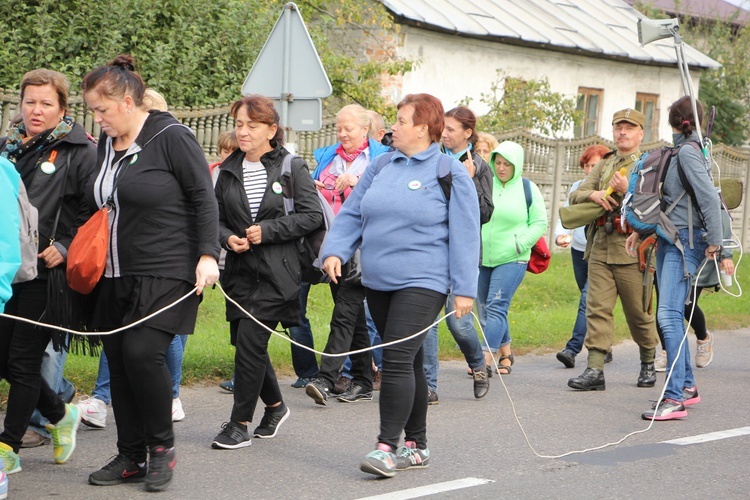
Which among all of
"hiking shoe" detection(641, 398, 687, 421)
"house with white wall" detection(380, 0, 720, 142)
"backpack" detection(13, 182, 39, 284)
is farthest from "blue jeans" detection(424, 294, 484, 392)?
"house with white wall" detection(380, 0, 720, 142)

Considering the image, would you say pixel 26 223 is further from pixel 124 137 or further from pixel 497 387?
A: pixel 497 387

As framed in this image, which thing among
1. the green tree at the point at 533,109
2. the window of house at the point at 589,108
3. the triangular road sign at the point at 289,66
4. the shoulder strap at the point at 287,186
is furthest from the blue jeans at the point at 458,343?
the window of house at the point at 589,108

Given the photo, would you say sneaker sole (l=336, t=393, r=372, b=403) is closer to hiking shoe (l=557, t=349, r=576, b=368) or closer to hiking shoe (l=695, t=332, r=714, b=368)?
hiking shoe (l=557, t=349, r=576, b=368)

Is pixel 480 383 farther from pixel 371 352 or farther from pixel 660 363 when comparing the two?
pixel 660 363

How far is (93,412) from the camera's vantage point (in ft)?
22.5

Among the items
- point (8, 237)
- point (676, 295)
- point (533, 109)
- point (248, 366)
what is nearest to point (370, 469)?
point (248, 366)

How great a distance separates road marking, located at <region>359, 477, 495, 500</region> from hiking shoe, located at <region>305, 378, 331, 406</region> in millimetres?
2021

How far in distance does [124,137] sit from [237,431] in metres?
1.85

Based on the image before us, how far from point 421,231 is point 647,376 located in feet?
12.7

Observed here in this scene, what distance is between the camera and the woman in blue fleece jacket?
5836 mm

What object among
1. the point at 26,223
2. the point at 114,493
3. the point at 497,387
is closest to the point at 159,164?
the point at 26,223

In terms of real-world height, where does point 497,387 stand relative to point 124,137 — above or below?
below

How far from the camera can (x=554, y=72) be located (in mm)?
26000

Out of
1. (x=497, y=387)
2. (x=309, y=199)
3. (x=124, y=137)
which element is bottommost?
(x=497, y=387)
